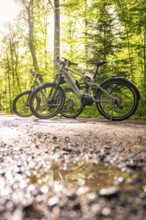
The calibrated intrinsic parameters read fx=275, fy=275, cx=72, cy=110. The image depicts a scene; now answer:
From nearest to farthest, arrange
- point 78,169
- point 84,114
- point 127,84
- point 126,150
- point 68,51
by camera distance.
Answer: point 78,169 < point 126,150 < point 127,84 < point 84,114 < point 68,51

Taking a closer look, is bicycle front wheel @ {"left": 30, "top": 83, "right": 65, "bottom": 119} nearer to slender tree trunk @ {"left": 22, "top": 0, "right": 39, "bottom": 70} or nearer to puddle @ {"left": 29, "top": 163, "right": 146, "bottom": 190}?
puddle @ {"left": 29, "top": 163, "right": 146, "bottom": 190}

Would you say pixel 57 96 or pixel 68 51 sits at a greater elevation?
pixel 68 51

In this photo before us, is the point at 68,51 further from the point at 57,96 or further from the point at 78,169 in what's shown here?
the point at 78,169

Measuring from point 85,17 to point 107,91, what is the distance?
513cm

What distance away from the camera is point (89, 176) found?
5.98ft

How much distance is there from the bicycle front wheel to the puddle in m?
4.48

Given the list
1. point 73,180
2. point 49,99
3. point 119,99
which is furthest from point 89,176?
point 49,99

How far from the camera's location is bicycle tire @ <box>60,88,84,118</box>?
7000mm

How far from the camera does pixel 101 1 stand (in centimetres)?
984

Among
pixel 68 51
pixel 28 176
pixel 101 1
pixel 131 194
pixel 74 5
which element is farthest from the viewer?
pixel 68 51

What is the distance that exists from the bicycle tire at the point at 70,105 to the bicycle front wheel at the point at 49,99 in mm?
368

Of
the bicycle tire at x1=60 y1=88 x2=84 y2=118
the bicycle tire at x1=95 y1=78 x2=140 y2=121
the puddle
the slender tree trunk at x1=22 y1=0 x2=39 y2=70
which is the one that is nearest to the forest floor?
the puddle

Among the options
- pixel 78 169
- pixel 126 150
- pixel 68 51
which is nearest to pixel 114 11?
pixel 68 51

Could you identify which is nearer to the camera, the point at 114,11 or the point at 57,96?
the point at 57,96
